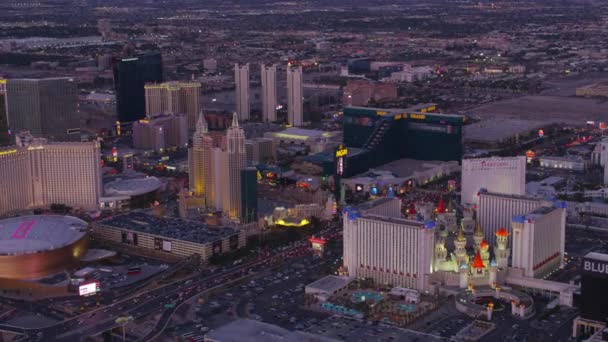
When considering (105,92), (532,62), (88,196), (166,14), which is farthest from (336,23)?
(88,196)

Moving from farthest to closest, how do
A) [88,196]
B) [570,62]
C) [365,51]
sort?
[365,51], [570,62], [88,196]

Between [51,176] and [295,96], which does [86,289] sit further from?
[295,96]

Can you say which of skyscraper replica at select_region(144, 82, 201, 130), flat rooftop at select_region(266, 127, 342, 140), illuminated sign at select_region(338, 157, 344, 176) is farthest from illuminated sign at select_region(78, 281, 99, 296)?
skyscraper replica at select_region(144, 82, 201, 130)

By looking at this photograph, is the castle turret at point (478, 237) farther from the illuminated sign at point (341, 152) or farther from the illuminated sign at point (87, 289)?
the illuminated sign at point (87, 289)

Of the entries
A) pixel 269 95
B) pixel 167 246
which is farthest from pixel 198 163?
pixel 269 95

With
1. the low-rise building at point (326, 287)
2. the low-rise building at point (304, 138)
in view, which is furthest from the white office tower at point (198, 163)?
the low-rise building at point (304, 138)

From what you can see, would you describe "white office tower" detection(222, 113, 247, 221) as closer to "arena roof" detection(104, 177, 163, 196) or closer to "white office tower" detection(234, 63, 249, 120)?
"arena roof" detection(104, 177, 163, 196)

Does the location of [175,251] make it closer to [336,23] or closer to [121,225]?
[121,225]
